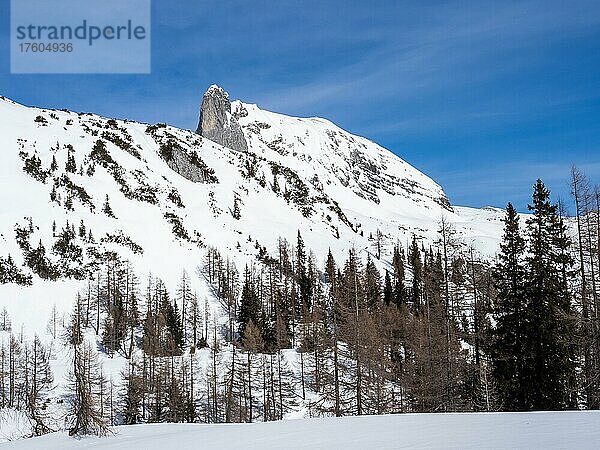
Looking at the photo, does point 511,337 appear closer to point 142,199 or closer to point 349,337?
point 349,337

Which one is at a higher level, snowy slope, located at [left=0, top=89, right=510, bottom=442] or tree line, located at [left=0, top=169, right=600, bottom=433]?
snowy slope, located at [left=0, top=89, right=510, bottom=442]

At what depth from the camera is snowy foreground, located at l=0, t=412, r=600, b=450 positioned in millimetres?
12625

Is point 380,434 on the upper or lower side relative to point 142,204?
lower

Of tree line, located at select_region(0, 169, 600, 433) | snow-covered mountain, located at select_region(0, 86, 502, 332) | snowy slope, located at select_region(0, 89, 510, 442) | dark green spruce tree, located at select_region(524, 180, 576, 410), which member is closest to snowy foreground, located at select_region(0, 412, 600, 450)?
tree line, located at select_region(0, 169, 600, 433)

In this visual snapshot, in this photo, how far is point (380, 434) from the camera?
15.2 metres

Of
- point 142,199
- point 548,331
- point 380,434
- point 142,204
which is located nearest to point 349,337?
point 548,331

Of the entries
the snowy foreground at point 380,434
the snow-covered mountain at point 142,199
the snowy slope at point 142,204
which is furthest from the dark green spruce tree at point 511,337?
the snow-covered mountain at point 142,199

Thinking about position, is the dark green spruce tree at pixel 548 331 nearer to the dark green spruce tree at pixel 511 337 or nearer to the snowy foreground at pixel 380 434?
the dark green spruce tree at pixel 511 337

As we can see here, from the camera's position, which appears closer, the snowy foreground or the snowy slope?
the snowy foreground

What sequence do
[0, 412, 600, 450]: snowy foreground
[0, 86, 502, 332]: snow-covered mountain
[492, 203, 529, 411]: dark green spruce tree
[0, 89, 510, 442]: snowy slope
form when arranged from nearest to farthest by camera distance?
[0, 412, 600, 450]: snowy foreground → [492, 203, 529, 411]: dark green spruce tree → [0, 89, 510, 442]: snowy slope → [0, 86, 502, 332]: snow-covered mountain

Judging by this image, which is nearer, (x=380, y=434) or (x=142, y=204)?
(x=380, y=434)

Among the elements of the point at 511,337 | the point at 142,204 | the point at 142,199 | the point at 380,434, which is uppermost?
the point at 142,199

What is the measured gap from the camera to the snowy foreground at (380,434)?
1262cm

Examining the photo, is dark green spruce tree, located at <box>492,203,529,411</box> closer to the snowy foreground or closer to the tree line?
the tree line
